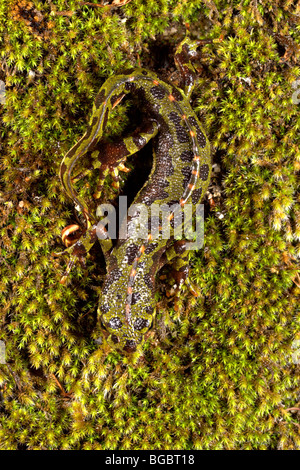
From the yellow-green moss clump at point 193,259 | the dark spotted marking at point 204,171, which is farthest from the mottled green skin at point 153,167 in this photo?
the yellow-green moss clump at point 193,259

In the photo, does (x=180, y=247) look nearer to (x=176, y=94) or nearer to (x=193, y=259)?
(x=193, y=259)

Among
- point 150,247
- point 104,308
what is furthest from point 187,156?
point 104,308

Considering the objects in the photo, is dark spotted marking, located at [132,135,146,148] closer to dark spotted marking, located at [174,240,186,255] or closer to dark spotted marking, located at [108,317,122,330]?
dark spotted marking, located at [174,240,186,255]

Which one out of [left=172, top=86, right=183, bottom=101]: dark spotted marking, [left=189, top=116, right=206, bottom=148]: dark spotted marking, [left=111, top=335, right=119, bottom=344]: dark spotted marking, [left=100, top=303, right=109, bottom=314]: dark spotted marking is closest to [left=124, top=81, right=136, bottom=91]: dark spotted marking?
[left=172, top=86, right=183, bottom=101]: dark spotted marking
